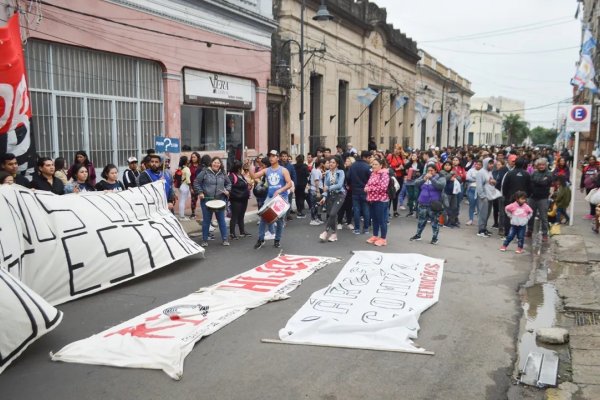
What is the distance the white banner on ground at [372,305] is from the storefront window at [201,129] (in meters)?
9.64

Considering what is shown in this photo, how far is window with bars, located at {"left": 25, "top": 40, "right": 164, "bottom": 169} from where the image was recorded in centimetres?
1198

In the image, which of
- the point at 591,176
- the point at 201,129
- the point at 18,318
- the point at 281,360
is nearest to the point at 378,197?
the point at 281,360

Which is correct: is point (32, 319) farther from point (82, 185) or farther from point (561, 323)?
point (561, 323)

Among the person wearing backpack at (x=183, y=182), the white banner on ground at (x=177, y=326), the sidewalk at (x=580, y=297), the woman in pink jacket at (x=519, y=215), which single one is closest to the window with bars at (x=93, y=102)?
the person wearing backpack at (x=183, y=182)

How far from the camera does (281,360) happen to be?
16.0ft

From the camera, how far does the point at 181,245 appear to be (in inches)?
335

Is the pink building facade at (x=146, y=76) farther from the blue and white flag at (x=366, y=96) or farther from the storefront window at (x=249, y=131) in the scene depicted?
the blue and white flag at (x=366, y=96)

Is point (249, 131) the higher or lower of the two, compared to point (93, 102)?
lower

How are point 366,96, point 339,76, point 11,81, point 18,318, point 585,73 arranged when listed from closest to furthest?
point 18,318 → point 11,81 → point 585,73 → point 366,96 → point 339,76

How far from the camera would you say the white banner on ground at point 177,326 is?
15.7 ft

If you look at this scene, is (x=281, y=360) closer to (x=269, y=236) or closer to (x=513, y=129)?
(x=269, y=236)

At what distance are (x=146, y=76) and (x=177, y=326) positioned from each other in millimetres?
11054

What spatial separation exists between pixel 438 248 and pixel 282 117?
541 inches

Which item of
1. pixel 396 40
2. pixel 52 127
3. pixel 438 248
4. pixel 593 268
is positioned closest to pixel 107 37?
pixel 52 127
